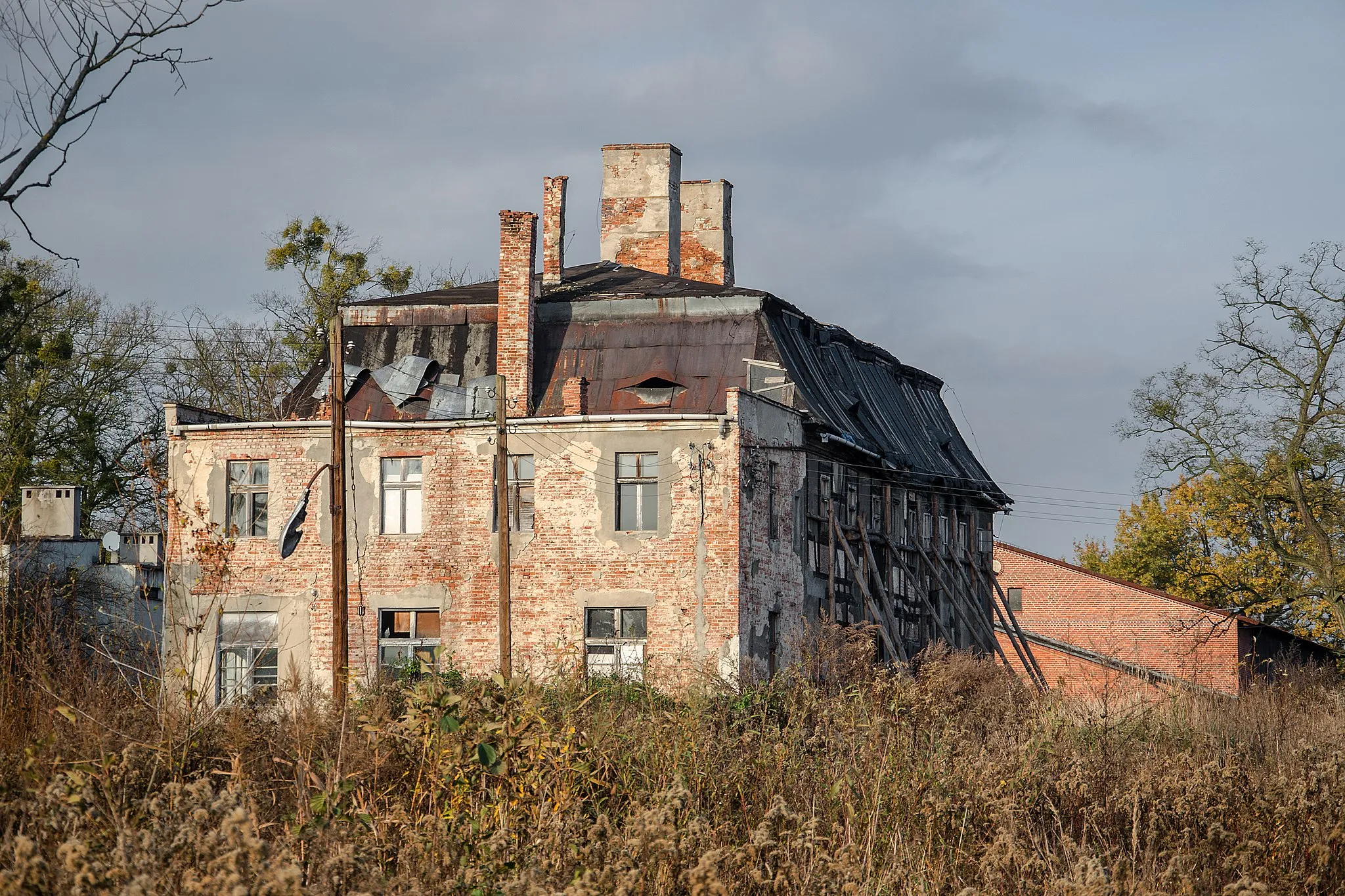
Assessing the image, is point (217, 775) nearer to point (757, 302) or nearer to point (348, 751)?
point (348, 751)

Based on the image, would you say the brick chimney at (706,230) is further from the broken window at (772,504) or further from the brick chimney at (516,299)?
the broken window at (772,504)

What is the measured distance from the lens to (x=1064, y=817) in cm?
1121

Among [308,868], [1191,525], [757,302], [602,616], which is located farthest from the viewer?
[1191,525]

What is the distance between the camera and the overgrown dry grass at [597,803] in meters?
7.55

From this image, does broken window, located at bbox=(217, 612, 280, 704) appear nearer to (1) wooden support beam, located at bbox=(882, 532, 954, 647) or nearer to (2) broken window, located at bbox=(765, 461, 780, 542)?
(2) broken window, located at bbox=(765, 461, 780, 542)

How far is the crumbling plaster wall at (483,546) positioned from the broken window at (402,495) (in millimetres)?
162

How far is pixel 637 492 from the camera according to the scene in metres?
27.6

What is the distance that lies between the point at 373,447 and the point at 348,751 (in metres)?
19.1

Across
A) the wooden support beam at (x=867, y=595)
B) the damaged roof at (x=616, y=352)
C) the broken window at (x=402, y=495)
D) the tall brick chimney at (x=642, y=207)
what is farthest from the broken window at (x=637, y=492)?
the tall brick chimney at (x=642, y=207)

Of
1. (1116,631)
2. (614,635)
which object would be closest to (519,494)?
(614,635)

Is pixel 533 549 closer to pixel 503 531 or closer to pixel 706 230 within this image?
pixel 503 531

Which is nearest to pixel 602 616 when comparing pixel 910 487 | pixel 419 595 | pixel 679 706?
pixel 419 595

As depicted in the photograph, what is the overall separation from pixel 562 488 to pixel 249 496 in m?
6.14

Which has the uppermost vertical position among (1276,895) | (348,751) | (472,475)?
(472,475)
